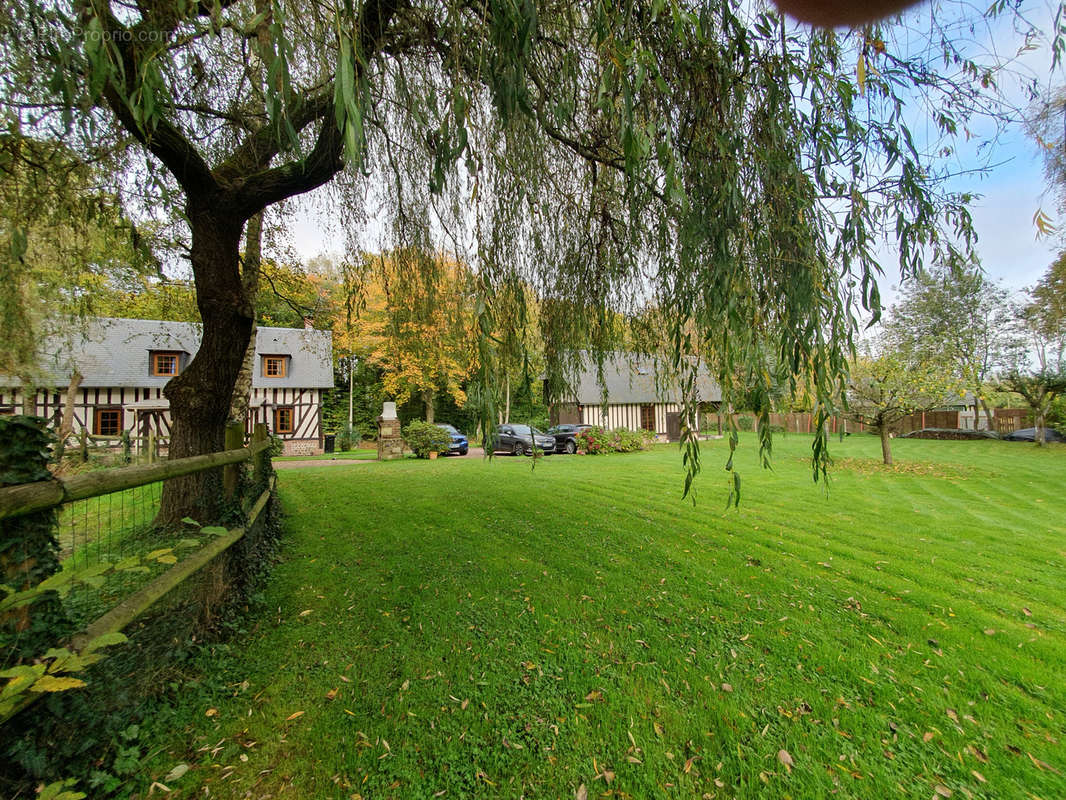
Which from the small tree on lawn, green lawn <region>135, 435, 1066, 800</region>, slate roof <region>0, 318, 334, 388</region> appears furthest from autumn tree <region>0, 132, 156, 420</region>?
the small tree on lawn

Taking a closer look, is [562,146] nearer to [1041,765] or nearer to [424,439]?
[1041,765]

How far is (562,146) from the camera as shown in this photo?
371 cm

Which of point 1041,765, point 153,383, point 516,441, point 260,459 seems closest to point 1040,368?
point 516,441

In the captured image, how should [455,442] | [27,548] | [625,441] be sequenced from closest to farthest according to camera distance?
[27,548], [455,442], [625,441]

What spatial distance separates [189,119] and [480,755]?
5607 millimetres

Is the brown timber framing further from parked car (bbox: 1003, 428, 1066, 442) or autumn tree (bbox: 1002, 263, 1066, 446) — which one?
parked car (bbox: 1003, 428, 1066, 442)

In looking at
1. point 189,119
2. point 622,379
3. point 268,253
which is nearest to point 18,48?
point 189,119

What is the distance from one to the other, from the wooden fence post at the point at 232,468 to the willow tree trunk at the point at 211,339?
514 mm

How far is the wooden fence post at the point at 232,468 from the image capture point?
10.8 ft

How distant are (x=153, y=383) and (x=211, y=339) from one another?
60.0 ft

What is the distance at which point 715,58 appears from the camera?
8.21 feet

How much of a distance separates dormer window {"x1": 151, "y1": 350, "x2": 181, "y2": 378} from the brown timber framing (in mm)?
20427

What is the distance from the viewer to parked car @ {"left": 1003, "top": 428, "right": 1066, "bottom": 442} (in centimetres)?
1939

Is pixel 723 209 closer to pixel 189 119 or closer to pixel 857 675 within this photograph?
pixel 857 675
